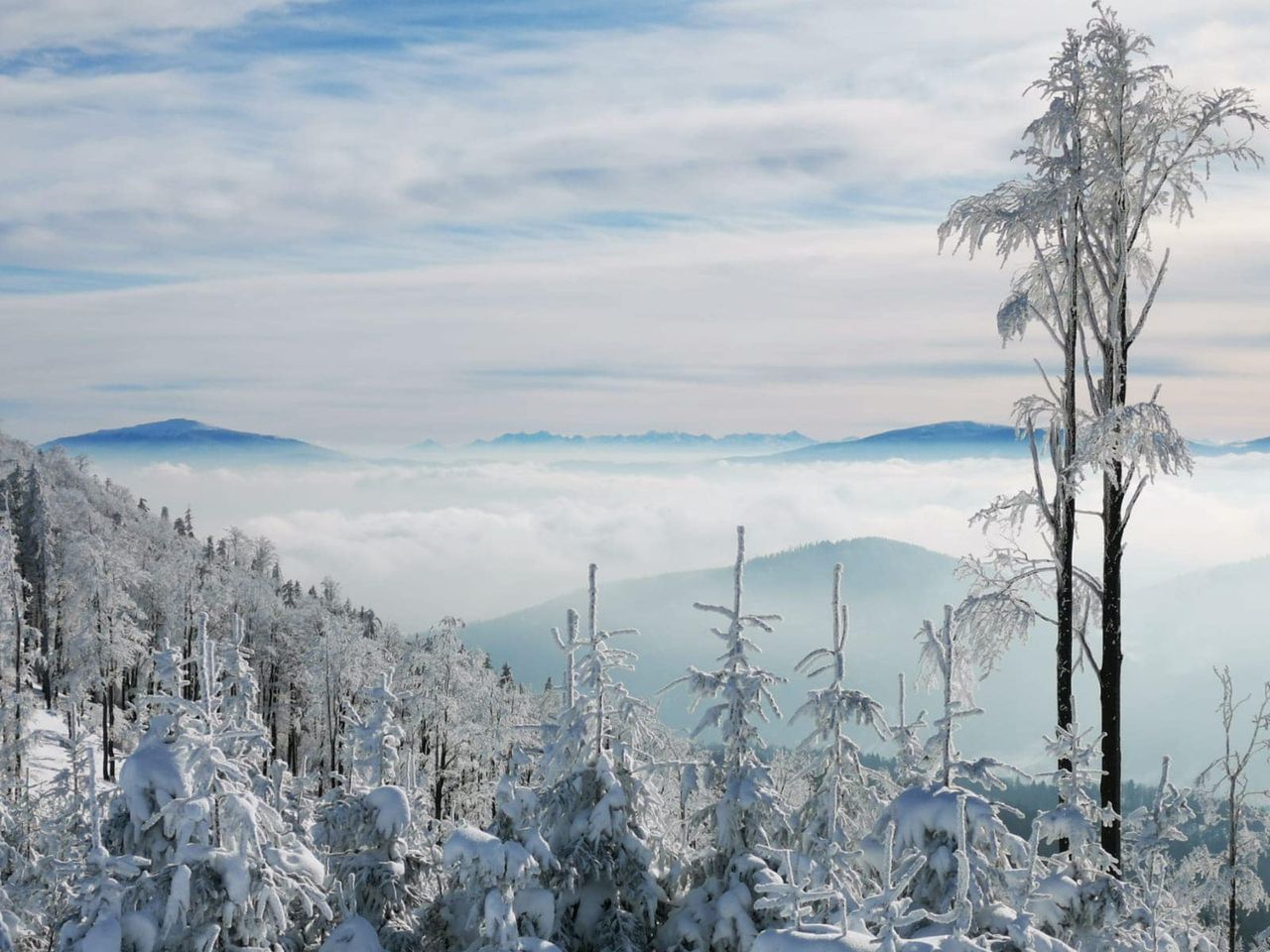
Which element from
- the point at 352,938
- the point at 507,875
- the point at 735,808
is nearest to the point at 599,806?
the point at 507,875

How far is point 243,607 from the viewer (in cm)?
7594

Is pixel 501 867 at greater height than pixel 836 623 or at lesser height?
lesser

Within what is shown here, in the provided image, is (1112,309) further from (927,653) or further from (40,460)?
(40,460)

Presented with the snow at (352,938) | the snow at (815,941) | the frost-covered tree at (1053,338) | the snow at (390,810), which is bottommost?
A: the snow at (352,938)

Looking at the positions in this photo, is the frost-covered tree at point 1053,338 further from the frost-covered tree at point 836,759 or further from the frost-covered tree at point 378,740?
the frost-covered tree at point 378,740

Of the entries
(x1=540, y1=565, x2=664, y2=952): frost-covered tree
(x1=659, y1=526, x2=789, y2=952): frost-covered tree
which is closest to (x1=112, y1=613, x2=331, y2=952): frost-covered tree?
(x1=540, y1=565, x2=664, y2=952): frost-covered tree

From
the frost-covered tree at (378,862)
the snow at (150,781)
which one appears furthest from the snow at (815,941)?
the frost-covered tree at (378,862)

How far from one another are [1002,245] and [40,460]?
438ft

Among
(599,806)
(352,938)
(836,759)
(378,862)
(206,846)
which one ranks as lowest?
(352,938)

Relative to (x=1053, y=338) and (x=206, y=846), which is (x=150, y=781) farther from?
(x=1053, y=338)

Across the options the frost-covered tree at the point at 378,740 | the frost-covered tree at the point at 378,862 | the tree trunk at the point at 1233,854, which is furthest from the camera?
the tree trunk at the point at 1233,854

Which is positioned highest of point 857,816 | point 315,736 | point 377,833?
point 857,816

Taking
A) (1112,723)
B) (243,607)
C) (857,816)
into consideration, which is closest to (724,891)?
(857,816)

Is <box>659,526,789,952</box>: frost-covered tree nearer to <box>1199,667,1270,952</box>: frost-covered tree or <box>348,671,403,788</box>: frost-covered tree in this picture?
<box>348,671,403,788</box>: frost-covered tree
